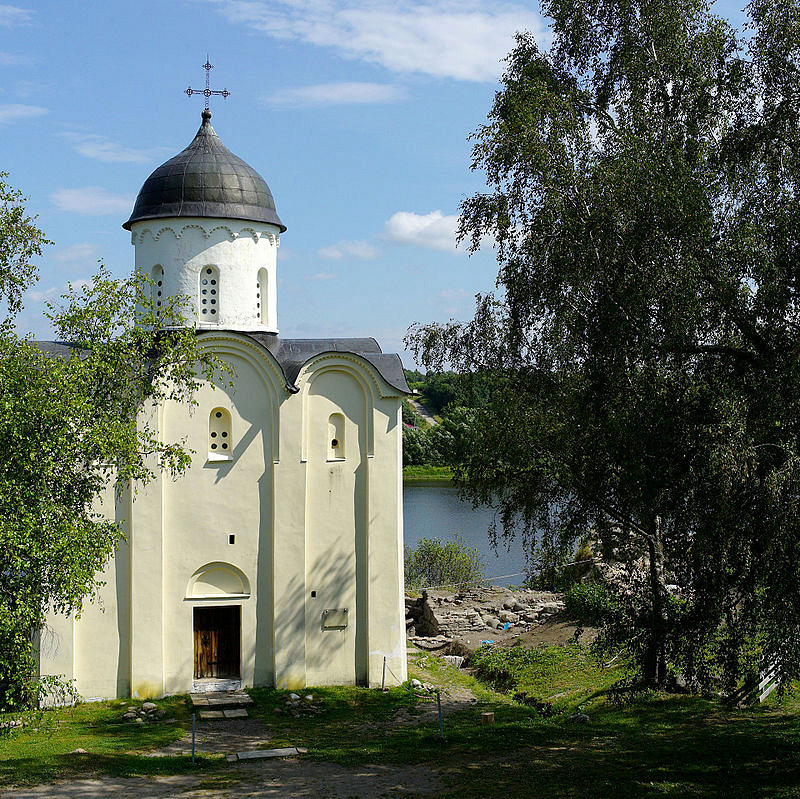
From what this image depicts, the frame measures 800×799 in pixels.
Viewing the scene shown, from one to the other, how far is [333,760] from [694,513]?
596cm

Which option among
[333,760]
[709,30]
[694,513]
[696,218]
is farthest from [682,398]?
[333,760]

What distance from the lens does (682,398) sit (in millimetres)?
9320

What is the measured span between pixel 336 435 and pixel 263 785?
6.61 m

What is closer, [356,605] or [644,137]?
[644,137]

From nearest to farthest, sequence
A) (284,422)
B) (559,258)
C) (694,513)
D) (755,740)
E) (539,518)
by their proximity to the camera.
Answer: (694,513) → (559,258) → (755,740) → (539,518) → (284,422)

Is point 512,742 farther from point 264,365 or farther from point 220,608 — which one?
point 264,365

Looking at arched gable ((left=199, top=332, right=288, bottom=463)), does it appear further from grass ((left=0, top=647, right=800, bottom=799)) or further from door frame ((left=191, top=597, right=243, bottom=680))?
grass ((left=0, top=647, right=800, bottom=799))

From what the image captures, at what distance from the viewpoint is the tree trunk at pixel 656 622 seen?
10.3 m

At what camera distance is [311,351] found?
16719mm

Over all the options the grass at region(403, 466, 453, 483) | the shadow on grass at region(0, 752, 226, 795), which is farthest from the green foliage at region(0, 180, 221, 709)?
the grass at region(403, 466, 453, 483)

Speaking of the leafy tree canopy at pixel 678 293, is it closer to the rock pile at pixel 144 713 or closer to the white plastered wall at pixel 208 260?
the white plastered wall at pixel 208 260

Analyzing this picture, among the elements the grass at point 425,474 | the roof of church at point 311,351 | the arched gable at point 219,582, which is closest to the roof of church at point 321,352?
the roof of church at point 311,351

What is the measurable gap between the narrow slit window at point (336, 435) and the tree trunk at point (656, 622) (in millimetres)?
5633

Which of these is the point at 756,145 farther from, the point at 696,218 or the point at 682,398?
the point at 682,398
